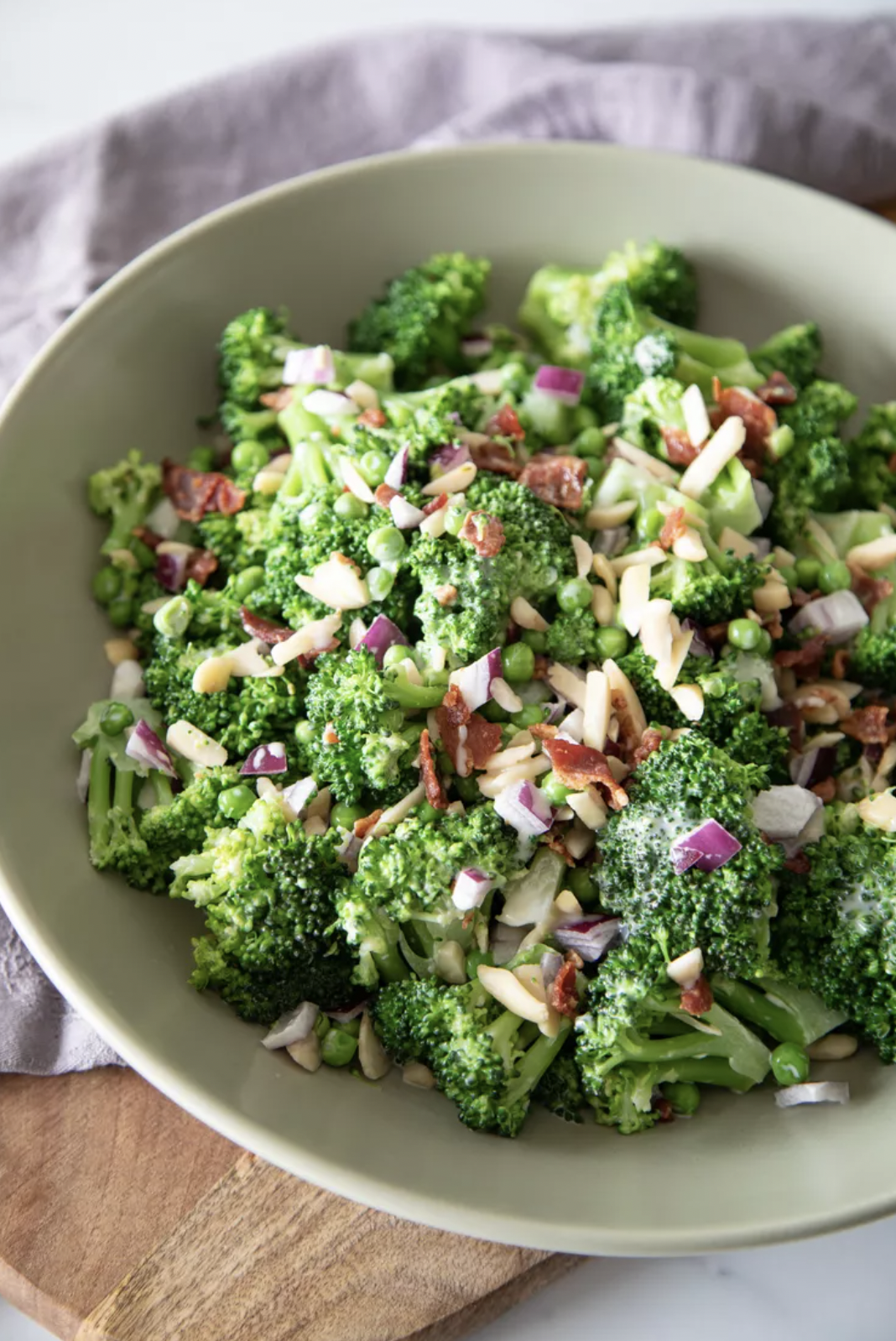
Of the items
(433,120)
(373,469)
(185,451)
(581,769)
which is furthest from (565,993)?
(433,120)

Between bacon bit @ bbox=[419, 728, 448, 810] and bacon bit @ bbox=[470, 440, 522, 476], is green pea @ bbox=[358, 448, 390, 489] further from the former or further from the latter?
bacon bit @ bbox=[419, 728, 448, 810]

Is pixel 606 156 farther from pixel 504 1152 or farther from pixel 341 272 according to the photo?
pixel 504 1152

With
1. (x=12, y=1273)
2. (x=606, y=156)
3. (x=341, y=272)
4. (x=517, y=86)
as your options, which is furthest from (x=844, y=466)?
(x=12, y=1273)

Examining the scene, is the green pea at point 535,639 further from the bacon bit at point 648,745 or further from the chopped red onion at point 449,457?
the chopped red onion at point 449,457

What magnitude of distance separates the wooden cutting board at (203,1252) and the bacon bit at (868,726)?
156cm

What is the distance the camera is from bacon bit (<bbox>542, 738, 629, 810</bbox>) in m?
2.88

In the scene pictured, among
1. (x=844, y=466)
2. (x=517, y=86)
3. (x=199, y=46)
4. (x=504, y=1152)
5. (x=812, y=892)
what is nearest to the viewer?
(x=504, y=1152)

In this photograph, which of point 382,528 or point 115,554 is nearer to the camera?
point 382,528

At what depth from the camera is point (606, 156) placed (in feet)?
12.8

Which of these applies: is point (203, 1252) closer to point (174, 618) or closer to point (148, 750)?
point (148, 750)

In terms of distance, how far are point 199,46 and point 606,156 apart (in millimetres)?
2301

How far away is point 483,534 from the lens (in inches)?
120

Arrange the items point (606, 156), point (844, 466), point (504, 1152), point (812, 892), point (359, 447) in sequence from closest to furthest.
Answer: point (504, 1152) < point (812, 892) < point (359, 447) < point (844, 466) < point (606, 156)

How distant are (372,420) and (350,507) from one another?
359 millimetres
